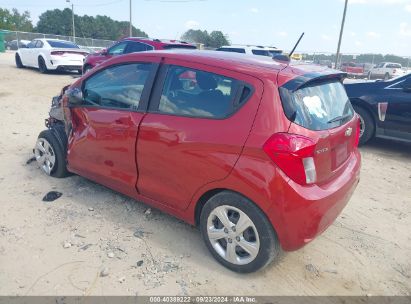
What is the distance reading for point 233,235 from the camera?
2809 millimetres

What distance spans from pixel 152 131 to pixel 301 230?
4.85 ft

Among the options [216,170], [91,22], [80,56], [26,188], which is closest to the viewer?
[216,170]

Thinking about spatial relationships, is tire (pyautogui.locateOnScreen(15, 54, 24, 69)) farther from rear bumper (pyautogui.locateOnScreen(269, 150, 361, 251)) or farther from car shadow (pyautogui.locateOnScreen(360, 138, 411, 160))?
rear bumper (pyautogui.locateOnScreen(269, 150, 361, 251))

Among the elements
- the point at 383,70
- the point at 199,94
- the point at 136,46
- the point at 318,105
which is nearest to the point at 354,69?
the point at 383,70

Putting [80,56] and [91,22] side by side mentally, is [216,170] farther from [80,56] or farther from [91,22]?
[91,22]

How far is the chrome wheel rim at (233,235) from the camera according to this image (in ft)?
8.98

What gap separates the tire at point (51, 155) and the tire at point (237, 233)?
2.21 m

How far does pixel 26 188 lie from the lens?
4191mm

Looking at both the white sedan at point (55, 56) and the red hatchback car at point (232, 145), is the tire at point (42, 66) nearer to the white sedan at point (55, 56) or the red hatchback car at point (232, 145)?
the white sedan at point (55, 56)

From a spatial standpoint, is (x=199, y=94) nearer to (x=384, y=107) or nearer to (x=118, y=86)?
(x=118, y=86)

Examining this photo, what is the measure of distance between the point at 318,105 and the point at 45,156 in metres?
3.43

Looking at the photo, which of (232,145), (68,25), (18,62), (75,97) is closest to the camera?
(232,145)

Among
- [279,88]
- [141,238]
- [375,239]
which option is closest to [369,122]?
[375,239]

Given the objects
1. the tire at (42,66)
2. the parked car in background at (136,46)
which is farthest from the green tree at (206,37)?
the parked car in background at (136,46)
